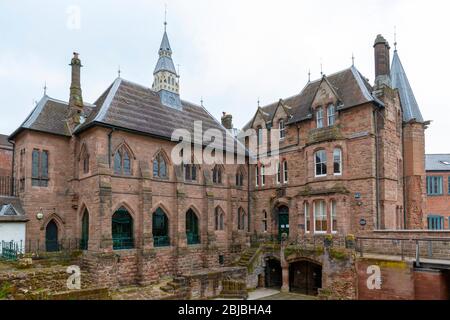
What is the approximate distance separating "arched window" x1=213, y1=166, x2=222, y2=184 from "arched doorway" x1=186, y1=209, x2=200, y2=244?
3546 millimetres

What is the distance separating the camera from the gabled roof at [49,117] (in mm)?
21250

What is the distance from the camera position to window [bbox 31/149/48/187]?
68.5 ft

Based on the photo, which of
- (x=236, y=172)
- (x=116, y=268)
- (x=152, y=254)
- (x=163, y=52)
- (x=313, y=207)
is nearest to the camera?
(x=116, y=268)

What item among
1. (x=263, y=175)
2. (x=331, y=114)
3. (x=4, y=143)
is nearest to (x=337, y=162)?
(x=331, y=114)

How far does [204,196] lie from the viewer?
25.5 meters

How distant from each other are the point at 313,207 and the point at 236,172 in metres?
7.71

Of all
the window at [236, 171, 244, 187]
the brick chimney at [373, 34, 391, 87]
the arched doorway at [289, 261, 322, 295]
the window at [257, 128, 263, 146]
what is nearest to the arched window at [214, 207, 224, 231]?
the window at [236, 171, 244, 187]

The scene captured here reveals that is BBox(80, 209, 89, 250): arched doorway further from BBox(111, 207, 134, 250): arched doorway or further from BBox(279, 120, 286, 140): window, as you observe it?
BBox(279, 120, 286, 140): window

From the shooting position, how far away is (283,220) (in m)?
27.4

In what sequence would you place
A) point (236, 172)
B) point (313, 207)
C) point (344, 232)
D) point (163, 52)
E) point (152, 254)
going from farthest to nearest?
point (163, 52), point (236, 172), point (313, 207), point (344, 232), point (152, 254)

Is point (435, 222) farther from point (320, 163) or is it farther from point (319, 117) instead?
point (319, 117)

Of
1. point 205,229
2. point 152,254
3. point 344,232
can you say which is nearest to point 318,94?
point 344,232

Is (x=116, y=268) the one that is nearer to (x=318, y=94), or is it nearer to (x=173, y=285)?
(x=173, y=285)

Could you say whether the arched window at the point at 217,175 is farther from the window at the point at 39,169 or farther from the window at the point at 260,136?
the window at the point at 39,169
